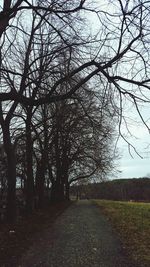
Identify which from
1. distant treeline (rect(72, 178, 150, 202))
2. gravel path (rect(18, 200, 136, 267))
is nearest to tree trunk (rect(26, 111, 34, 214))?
gravel path (rect(18, 200, 136, 267))

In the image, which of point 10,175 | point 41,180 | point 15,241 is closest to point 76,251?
point 15,241

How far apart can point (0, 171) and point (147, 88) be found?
20342 mm

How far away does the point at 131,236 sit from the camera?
1336cm

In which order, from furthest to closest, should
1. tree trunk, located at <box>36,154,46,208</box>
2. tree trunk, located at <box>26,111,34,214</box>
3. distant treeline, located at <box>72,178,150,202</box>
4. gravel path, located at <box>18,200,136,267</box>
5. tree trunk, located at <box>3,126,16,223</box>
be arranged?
distant treeline, located at <box>72,178,150,202</box>
tree trunk, located at <box>36,154,46,208</box>
tree trunk, located at <box>26,111,34,214</box>
tree trunk, located at <box>3,126,16,223</box>
gravel path, located at <box>18,200,136,267</box>

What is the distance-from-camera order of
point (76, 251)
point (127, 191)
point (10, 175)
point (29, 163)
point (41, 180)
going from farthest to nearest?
point (127, 191) < point (41, 180) < point (29, 163) < point (10, 175) < point (76, 251)

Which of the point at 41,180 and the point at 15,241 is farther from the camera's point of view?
the point at 41,180

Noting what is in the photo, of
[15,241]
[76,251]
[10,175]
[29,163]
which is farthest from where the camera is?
[29,163]

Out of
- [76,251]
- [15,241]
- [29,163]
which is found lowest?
[76,251]

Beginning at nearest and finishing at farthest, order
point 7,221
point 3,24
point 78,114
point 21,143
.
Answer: point 3,24, point 78,114, point 7,221, point 21,143

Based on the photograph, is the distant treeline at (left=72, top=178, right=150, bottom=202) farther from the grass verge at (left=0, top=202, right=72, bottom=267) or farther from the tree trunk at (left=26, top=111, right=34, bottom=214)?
the grass verge at (left=0, top=202, right=72, bottom=267)

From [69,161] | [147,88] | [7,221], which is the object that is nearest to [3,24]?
[147,88]

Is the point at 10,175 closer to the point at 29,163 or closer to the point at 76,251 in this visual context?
the point at 29,163

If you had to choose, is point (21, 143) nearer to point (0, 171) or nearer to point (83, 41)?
point (0, 171)

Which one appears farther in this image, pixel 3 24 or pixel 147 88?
pixel 3 24
